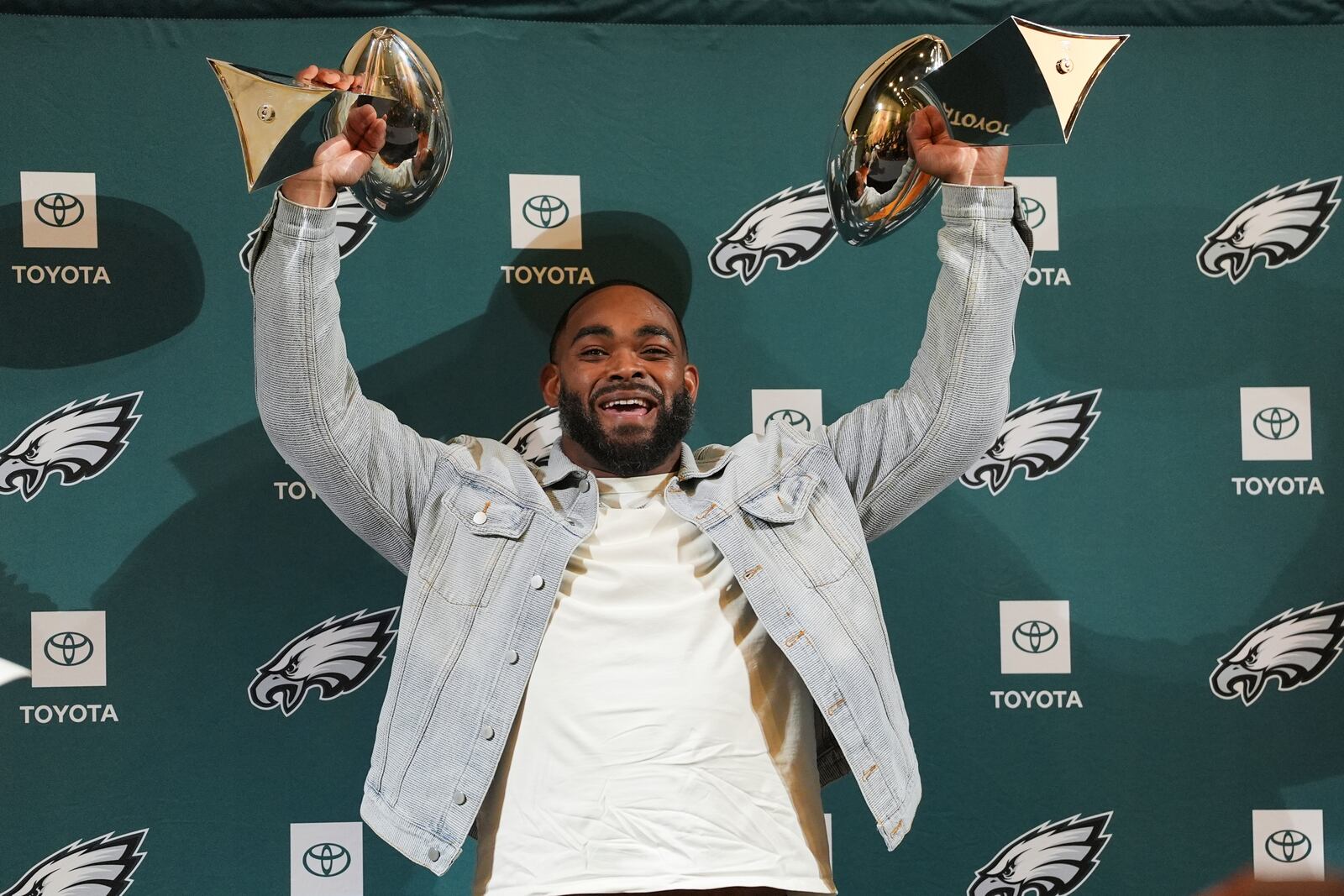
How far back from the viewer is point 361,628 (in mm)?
2385

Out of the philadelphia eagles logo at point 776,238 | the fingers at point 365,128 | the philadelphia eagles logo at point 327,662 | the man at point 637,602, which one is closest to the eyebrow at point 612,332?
the man at point 637,602

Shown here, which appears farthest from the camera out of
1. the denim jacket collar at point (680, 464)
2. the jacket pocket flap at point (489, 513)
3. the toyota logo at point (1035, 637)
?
the toyota logo at point (1035, 637)

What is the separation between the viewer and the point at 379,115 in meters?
1.87

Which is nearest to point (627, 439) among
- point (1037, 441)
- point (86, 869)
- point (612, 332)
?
point (612, 332)

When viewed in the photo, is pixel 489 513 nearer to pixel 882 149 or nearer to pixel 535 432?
pixel 535 432

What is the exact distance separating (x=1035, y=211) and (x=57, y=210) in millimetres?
1881

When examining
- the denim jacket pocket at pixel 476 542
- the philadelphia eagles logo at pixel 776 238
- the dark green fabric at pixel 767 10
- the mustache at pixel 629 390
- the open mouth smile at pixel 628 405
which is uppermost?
the dark green fabric at pixel 767 10

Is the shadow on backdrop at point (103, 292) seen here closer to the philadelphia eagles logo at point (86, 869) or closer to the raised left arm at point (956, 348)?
the philadelphia eagles logo at point (86, 869)

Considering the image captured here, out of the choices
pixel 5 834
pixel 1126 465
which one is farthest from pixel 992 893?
pixel 5 834

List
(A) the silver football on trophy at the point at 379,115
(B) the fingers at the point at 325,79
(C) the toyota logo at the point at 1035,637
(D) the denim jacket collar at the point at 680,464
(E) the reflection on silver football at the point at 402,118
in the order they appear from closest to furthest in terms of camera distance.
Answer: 1. (A) the silver football on trophy at the point at 379,115
2. (B) the fingers at the point at 325,79
3. (E) the reflection on silver football at the point at 402,118
4. (D) the denim jacket collar at the point at 680,464
5. (C) the toyota logo at the point at 1035,637

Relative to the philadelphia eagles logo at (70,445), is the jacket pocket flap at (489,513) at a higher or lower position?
→ lower

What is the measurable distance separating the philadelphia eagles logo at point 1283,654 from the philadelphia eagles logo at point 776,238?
1.14 metres

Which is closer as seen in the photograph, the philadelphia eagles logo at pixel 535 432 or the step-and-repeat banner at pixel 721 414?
the step-and-repeat banner at pixel 721 414

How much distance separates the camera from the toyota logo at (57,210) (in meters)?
2.37
